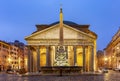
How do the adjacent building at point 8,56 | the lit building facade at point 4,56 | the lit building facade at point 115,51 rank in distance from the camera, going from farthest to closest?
the adjacent building at point 8,56
the lit building facade at point 4,56
the lit building facade at point 115,51

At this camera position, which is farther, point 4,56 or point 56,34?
point 4,56

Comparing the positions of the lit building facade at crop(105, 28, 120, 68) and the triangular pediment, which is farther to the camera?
the lit building facade at crop(105, 28, 120, 68)

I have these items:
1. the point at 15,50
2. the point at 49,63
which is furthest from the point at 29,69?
the point at 15,50

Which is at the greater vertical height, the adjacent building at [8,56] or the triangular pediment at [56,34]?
the triangular pediment at [56,34]

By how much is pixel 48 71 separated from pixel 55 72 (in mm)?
2352

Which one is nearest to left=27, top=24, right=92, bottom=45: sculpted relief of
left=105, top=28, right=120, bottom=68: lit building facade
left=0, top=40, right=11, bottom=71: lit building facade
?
left=105, top=28, right=120, bottom=68: lit building facade

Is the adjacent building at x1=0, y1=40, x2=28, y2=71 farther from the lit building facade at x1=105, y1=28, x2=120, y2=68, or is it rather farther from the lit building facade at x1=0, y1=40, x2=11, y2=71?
the lit building facade at x1=105, y1=28, x2=120, y2=68

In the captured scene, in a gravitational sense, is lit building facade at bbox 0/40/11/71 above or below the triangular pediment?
below

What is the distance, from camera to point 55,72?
203 ft

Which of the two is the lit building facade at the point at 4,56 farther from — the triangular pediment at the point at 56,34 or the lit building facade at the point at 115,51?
the triangular pediment at the point at 56,34

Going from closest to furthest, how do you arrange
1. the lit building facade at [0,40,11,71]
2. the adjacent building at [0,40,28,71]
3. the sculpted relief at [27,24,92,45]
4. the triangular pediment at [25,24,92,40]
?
the sculpted relief at [27,24,92,45]
the triangular pediment at [25,24,92,40]
the lit building facade at [0,40,11,71]
the adjacent building at [0,40,28,71]

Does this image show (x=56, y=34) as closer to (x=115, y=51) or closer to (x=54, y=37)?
(x=54, y=37)

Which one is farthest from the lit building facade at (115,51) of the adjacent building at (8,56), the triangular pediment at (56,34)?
the adjacent building at (8,56)

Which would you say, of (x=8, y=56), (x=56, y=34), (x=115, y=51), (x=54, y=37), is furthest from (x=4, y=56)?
(x=54, y=37)
